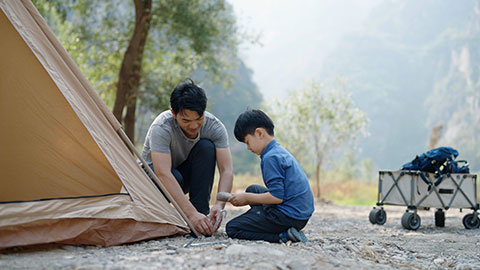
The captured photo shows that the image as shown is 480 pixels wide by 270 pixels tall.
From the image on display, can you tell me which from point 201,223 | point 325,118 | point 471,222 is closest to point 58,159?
point 201,223

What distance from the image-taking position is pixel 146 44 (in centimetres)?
1091

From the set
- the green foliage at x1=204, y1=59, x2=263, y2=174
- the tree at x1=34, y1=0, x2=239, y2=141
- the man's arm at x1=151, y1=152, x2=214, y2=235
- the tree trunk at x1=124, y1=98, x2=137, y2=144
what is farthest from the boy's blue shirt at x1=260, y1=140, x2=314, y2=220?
the green foliage at x1=204, y1=59, x2=263, y2=174

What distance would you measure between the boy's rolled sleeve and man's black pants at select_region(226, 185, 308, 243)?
18cm

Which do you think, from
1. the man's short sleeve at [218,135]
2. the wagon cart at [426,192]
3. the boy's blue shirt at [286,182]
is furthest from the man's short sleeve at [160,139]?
the wagon cart at [426,192]

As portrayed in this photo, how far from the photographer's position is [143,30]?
9734 mm

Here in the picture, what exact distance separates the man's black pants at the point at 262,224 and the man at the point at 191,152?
0.19 m

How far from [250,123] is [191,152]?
83 cm

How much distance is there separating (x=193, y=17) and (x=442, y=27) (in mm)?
103665

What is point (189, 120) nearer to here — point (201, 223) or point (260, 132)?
point (260, 132)

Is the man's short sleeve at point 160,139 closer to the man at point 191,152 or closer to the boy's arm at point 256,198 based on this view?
the man at point 191,152

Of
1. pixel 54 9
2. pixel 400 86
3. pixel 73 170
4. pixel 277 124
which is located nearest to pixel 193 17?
pixel 54 9

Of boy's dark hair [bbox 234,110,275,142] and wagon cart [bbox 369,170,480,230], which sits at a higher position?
boy's dark hair [bbox 234,110,275,142]

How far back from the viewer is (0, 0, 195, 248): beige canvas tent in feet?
9.61

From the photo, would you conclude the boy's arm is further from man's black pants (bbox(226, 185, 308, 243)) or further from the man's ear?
the man's ear
